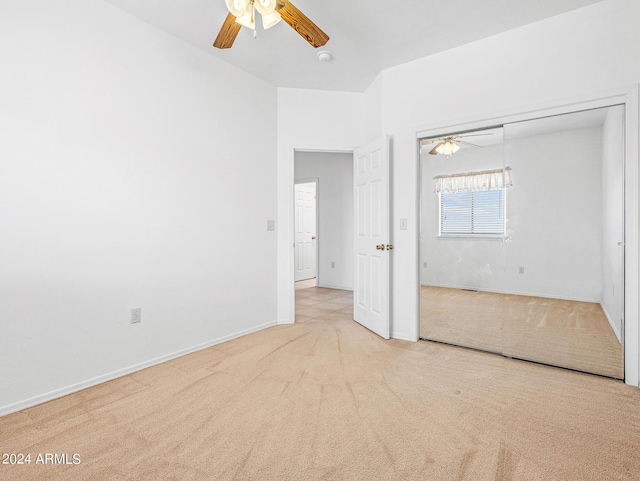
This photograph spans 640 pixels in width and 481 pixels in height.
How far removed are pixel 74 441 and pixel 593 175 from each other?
3.80 metres

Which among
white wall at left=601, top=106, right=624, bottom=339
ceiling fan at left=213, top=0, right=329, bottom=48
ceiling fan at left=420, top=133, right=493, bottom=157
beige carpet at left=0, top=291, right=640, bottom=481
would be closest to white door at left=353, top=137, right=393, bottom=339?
ceiling fan at left=420, top=133, right=493, bottom=157

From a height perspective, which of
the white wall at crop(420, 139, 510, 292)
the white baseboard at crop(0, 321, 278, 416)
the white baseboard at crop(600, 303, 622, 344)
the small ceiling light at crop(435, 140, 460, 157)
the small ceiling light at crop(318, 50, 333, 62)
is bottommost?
the white baseboard at crop(0, 321, 278, 416)

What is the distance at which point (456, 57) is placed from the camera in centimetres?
317

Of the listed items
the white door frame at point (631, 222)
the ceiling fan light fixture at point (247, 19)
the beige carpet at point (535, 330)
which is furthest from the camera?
the beige carpet at point (535, 330)

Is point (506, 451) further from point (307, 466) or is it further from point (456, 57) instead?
point (456, 57)

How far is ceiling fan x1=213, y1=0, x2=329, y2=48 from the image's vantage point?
1.93 meters

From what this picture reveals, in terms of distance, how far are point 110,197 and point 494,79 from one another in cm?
324

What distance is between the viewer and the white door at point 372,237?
3.50 metres

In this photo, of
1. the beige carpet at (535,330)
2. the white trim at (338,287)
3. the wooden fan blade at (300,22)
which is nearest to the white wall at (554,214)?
the beige carpet at (535,330)

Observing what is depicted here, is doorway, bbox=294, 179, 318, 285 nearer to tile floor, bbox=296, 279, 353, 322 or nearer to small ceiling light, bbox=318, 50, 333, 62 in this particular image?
tile floor, bbox=296, 279, 353, 322

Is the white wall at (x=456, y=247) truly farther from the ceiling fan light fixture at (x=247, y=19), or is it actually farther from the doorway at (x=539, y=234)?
the ceiling fan light fixture at (x=247, y=19)

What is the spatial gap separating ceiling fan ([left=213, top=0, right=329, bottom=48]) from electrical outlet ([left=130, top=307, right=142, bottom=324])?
6.83 feet

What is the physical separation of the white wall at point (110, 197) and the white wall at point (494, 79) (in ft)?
5.22

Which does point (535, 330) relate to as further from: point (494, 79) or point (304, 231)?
point (304, 231)
